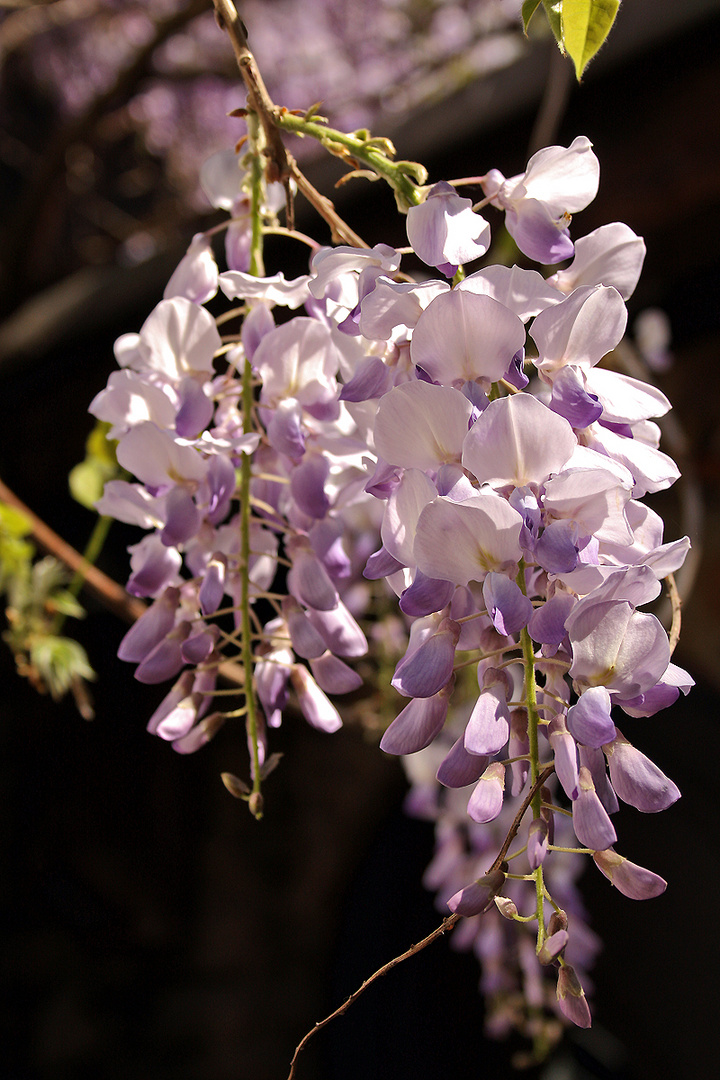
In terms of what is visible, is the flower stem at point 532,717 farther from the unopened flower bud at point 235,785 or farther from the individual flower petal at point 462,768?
the unopened flower bud at point 235,785

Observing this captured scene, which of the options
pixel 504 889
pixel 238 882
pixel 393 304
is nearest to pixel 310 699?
pixel 393 304

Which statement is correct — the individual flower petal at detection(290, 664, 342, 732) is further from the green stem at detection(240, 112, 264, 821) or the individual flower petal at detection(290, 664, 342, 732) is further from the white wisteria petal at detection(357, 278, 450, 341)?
the white wisteria petal at detection(357, 278, 450, 341)

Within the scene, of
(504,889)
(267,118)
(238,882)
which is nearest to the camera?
(267,118)

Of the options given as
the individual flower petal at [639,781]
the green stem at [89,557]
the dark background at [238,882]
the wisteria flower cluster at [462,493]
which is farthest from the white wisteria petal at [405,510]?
the dark background at [238,882]

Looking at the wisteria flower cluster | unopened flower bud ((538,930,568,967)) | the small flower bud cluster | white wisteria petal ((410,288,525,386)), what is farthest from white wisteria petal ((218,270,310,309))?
the small flower bud cluster

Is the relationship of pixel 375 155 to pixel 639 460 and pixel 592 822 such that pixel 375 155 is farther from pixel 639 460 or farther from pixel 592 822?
pixel 592 822

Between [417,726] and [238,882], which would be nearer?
[417,726]
